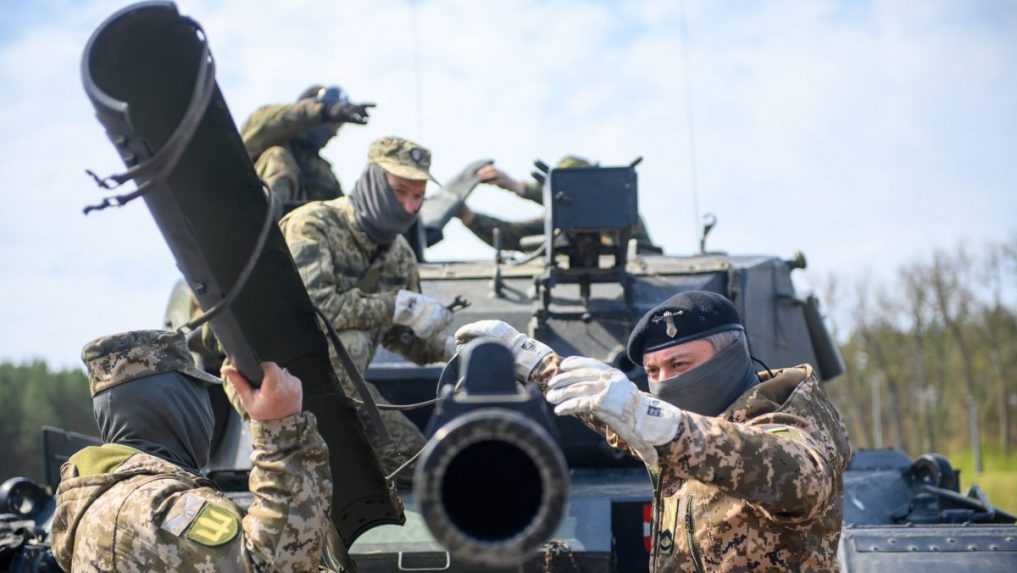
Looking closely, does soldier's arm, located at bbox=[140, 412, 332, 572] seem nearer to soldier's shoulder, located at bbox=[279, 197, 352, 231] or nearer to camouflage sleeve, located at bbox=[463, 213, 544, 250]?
soldier's shoulder, located at bbox=[279, 197, 352, 231]

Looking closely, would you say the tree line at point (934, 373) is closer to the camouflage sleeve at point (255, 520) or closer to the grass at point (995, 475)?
the grass at point (995, 475)

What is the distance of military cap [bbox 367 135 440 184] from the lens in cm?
602

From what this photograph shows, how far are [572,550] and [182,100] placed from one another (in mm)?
2743

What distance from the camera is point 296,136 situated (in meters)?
7.90

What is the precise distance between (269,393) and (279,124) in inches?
179

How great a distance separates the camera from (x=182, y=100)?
3051 millimetres

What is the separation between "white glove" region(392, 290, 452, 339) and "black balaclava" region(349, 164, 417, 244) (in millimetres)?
364

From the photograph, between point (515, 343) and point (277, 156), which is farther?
point (277, 156)

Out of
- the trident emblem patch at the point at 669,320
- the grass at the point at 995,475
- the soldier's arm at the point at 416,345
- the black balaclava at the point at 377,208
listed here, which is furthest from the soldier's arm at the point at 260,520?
the grass at the point at 995,475

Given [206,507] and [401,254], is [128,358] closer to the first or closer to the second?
[206,507]

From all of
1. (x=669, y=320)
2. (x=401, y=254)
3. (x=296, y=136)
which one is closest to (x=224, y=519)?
(x=669, y=320)

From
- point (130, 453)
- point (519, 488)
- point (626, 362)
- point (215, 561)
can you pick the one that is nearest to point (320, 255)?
point (626, 362)

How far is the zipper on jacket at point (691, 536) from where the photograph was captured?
3959mm

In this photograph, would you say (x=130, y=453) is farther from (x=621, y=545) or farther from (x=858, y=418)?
(x=858, y=418)
